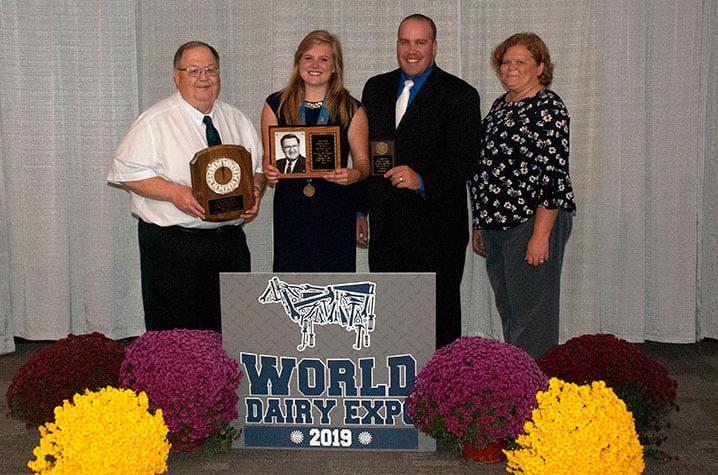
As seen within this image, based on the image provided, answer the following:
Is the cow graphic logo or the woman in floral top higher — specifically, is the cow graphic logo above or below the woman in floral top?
below

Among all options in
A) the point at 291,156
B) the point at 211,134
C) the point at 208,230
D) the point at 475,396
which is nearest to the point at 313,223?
the point at 291,156

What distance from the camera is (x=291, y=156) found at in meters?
2.93

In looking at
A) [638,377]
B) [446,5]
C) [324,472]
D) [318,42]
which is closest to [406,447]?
[324,472]

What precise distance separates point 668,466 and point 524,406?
24.5 inches

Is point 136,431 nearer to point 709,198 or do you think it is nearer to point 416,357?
point 416,357

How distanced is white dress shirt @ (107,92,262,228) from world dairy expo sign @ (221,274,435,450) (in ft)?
1.49

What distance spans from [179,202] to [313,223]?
21.4 inches

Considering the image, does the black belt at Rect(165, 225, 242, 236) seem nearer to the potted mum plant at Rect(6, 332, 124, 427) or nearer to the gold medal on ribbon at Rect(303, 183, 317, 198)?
the gold medal on ribbon at Rect(303, 183, 317, 198)

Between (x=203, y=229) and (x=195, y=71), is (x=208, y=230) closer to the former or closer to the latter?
(x=203, y=229)

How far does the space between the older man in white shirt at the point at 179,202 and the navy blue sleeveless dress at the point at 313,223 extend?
0.20 meters

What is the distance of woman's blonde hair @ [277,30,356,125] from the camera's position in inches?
117

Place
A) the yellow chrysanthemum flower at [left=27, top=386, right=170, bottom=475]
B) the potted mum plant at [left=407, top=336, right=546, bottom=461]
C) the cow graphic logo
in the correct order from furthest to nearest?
the cow graphic logo
the potted mum plant at [left=407, top=336, right=546, bottom=461]
the yellow chrysanthemum flower at [left=27, top=386, right=170, bottom=475]

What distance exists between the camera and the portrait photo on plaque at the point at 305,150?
2.92 meters

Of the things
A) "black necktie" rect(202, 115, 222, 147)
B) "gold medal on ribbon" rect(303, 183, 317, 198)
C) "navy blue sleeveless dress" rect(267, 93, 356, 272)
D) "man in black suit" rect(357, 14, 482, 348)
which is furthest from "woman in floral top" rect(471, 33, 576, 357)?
"black necktie" rect(202, 115, 222, 147)
